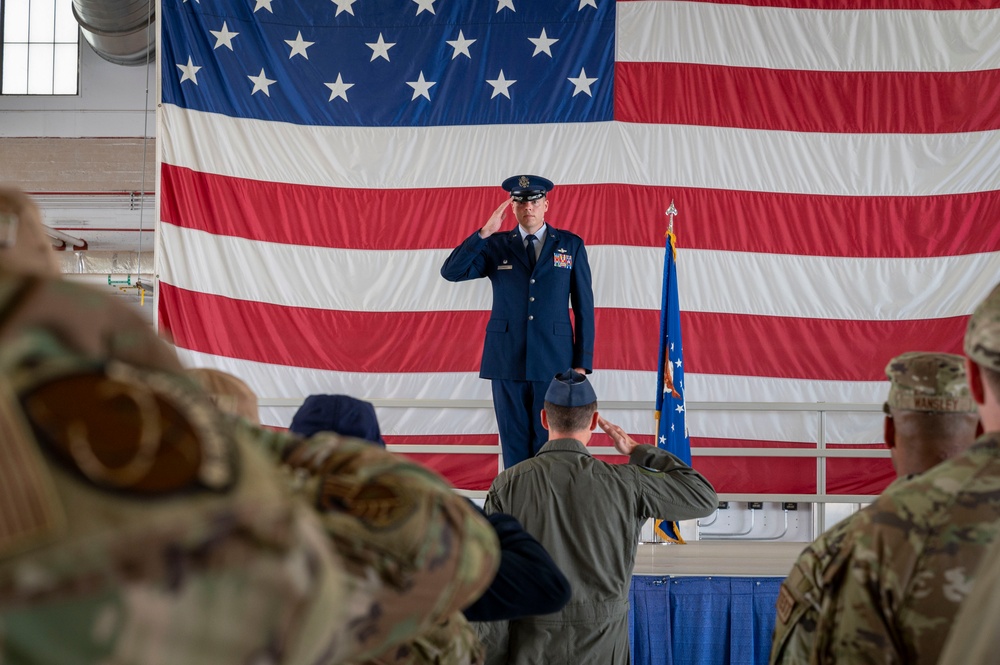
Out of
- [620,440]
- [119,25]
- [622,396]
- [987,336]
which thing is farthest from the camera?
[119,25]

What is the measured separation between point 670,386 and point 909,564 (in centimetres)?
298

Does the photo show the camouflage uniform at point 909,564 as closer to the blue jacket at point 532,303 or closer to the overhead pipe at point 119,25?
the blue jacket at point 532,303

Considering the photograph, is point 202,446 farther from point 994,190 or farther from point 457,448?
point 994,190

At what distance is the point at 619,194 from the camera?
197 inches

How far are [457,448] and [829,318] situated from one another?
202 cm

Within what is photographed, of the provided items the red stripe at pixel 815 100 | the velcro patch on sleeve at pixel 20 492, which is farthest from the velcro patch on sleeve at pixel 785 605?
the red stripe at pixel 815 100

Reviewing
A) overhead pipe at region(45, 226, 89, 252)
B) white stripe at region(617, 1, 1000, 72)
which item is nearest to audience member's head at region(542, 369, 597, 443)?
white stripe at region(617, 1, 1000, 72)

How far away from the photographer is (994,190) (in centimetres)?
499

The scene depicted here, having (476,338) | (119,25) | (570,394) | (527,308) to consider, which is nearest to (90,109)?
(119,25)

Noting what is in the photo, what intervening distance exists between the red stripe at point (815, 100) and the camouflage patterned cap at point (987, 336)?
13.6 feet

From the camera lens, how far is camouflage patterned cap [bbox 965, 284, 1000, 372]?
1031 mm

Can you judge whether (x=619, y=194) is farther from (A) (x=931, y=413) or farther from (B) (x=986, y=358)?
(B) (x=986, y=358)

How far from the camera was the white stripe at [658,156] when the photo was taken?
5.01 metres

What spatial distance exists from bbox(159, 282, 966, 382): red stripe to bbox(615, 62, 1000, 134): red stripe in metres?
1.01
